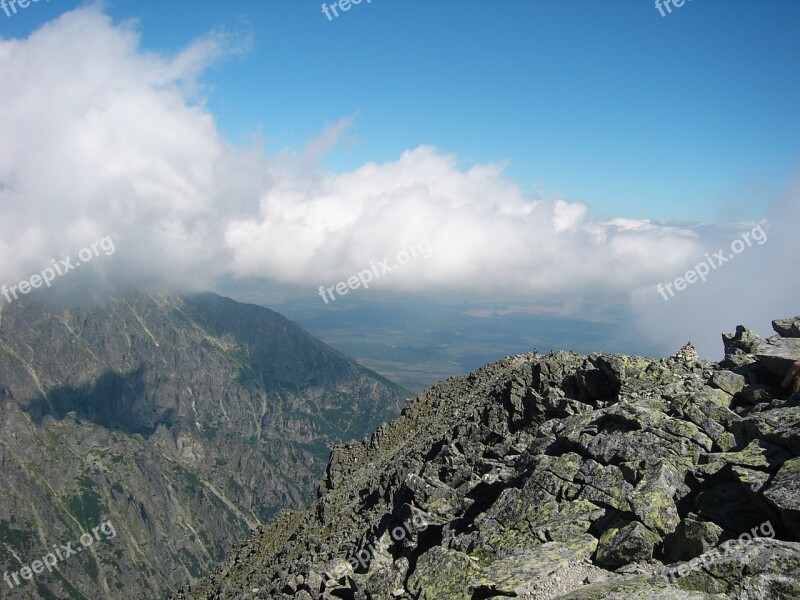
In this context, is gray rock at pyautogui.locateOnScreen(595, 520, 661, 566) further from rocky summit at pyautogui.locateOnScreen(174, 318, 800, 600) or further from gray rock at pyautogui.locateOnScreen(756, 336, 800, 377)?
gray rock at pyautogui.locateOnScreen(756, 336, 800, 377)

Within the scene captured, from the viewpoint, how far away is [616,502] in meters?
22.5

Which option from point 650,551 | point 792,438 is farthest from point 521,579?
point 792,438

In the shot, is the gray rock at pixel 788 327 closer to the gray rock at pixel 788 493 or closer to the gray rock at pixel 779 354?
the gray rock at pixel 779 354

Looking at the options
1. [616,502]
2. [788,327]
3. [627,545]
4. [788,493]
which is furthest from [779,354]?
[627,545]

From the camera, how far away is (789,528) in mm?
16594

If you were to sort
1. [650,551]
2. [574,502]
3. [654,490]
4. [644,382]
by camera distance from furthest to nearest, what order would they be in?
[644,382] < [574,502] < [654,490] < [650,551]

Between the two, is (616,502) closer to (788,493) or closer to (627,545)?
(627,545)

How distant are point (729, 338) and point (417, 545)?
26.6 meters

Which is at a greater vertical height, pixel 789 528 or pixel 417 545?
pixel 789 528

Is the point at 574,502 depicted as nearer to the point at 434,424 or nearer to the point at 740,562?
the point at 740,562

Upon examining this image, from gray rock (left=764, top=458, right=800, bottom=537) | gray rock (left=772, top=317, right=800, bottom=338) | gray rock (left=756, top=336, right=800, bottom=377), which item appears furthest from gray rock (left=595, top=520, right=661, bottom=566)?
gray rock (left=772, top=317, right=800, bottom=338)

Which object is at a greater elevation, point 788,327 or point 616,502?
point 616,502

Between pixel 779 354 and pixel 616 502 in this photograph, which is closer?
pixel 616 502

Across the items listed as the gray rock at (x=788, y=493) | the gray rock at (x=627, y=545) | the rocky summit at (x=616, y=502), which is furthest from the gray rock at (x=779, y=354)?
the gray rock at (x=627, y=545)
